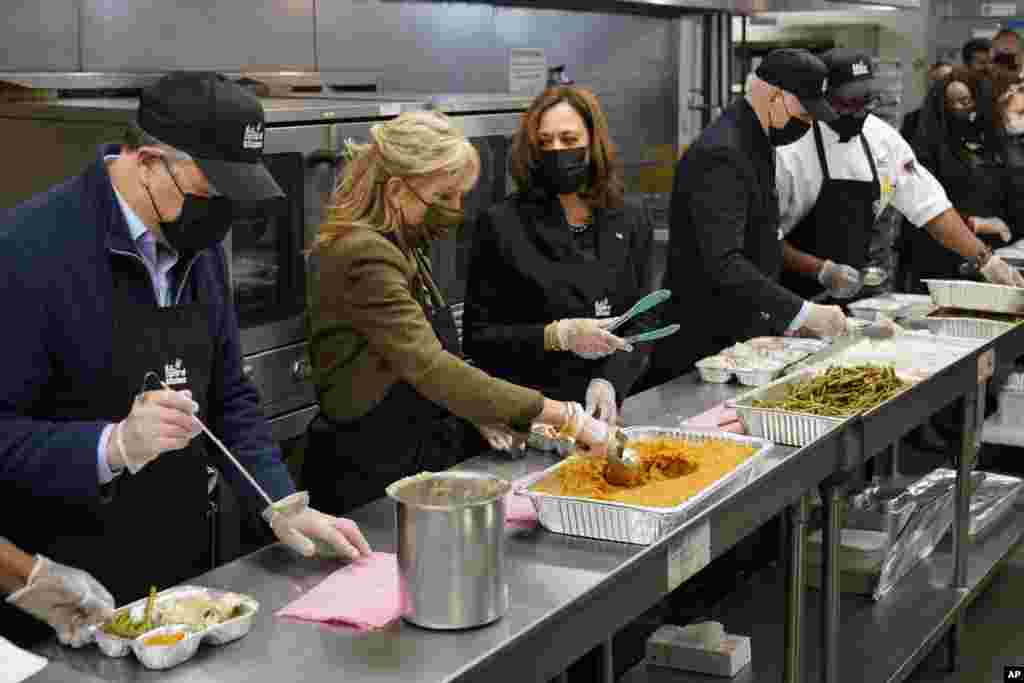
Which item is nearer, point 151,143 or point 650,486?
point 151,143

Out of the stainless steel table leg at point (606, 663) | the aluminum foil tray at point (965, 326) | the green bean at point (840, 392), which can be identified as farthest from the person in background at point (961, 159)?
the stainless steel table leg at point (606, 663)

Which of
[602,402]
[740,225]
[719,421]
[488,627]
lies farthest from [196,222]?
[740,225]

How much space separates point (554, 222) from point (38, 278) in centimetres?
143

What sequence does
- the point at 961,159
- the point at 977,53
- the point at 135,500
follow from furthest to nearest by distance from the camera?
the point at 977,53, the point at 961,159, the point at 135,500

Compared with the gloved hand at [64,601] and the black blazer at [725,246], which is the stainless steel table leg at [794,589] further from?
the gloved hand at [64,601]

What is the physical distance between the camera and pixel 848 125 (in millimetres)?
4102

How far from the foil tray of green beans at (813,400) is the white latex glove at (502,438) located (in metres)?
0.46

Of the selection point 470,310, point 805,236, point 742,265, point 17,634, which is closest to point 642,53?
point 805,236

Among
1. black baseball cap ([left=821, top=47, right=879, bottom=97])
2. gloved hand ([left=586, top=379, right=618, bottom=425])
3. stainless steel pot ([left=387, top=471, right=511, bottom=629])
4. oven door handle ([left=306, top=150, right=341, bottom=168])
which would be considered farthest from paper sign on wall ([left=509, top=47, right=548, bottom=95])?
stainless steel pot ([left=387, top=471, right=511, bottom=629])

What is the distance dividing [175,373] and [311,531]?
0.35m

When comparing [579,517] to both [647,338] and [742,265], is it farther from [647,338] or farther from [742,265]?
[742,265]

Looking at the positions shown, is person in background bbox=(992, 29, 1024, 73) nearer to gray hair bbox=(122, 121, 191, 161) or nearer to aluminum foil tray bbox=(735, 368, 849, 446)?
aluminum foil tray bbox=(735, 368, 849, 446)

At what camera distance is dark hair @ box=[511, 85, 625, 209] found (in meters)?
3.08

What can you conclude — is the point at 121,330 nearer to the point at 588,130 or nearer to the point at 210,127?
the point at 210,127
